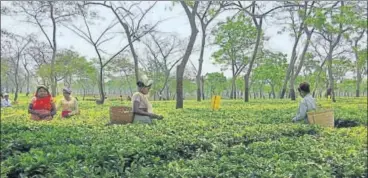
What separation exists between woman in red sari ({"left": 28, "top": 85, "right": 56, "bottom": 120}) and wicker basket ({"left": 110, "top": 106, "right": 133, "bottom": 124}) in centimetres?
136

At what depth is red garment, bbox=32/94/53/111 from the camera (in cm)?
723

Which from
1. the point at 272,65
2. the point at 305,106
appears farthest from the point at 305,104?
the point at 272,65

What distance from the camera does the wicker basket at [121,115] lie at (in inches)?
255

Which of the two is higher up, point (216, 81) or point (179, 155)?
point (216, 81)

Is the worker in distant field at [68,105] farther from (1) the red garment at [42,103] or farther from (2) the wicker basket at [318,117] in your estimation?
(2) the wicker basket at [318,117]

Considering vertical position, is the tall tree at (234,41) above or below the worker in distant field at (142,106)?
above

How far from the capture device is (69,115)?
7.55 meters

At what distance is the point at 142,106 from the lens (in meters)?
6.20

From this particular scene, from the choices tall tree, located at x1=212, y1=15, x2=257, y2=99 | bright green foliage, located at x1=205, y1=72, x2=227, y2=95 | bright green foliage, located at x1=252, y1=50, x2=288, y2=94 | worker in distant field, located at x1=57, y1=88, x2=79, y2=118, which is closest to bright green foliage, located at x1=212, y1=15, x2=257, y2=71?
tall tree, located at x1=212, y1=15, x2=257, y2=99

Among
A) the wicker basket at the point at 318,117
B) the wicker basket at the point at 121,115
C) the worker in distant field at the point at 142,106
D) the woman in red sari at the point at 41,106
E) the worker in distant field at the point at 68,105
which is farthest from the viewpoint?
the worker in distant field at the point at 68,105

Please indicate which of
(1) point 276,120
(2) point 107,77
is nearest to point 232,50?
(2) point 107,77

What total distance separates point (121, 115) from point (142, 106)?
1.69 ft

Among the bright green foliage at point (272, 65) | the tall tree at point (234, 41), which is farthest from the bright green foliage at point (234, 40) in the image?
the bright green foliage at point (272, 65)

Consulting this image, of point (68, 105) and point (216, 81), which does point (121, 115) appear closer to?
point (68, 105)
